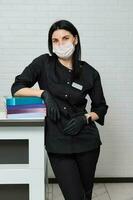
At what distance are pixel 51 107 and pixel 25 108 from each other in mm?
146

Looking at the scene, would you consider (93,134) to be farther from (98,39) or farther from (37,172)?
(98,39)

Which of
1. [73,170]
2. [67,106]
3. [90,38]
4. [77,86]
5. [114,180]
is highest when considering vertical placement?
[90,38]

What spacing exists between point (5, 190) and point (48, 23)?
184cm

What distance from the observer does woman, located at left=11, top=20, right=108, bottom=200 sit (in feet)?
6.73

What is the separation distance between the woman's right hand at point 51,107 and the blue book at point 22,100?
0.03 m

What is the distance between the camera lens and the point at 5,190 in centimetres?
218

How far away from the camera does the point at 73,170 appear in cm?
206

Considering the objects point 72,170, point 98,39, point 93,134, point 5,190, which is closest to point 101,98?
point 93,134

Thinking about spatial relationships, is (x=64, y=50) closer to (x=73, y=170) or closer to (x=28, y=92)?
(x=28, y=92)

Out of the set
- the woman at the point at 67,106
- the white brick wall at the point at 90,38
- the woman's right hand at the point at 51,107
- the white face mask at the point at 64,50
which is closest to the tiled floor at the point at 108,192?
the white brick wall at the point at 90,38

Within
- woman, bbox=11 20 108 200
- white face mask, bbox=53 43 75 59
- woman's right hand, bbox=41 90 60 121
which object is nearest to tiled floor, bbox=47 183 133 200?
woman, bbox=11 20 108 200

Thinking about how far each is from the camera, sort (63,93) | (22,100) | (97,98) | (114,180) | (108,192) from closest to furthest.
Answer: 1. (22,100)
2. (63,93)
3. (97,98)
4. (108,192)
5. (114,180)

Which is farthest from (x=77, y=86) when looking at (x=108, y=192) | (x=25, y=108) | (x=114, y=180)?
(x=114, y=180)

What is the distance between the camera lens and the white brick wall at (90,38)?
3.44 metres
